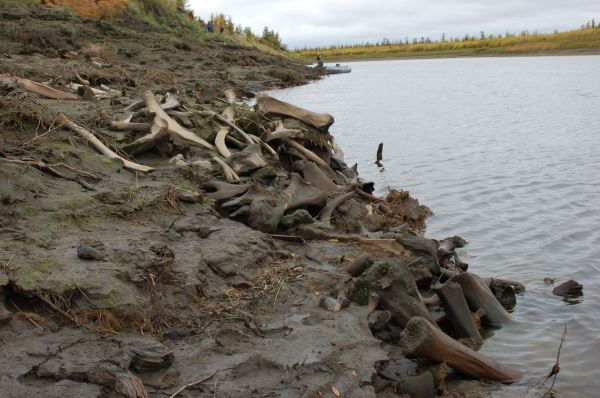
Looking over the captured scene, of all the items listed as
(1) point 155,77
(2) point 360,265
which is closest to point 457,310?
(2) point 360,265

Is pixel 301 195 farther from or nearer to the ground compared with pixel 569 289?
farther from the ground

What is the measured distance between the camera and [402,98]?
2788 cm

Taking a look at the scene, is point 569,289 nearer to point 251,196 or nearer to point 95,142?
point 251,196

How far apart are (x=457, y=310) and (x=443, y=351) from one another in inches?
32.8

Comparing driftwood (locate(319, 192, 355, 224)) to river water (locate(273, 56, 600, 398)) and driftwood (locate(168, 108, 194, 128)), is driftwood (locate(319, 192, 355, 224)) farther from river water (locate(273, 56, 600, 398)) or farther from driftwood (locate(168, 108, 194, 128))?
driftwood (locate(168, 108, 194, 128))

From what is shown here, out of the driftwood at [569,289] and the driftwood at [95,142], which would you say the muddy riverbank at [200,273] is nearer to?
the driftwood at [95,142]

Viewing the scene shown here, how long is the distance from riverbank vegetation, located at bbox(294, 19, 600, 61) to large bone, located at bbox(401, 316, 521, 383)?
57.0 metres

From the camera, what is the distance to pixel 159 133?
685 centimetres

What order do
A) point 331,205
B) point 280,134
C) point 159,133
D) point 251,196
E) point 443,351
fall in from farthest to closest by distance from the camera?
point 280,134 < point 159,133 < point 331,205 < point 251,196 < point 443,351

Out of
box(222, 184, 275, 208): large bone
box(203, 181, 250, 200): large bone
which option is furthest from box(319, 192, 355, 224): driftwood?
box(203, 181, 250, 200): large bone

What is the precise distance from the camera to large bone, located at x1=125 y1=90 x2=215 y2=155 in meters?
6.70

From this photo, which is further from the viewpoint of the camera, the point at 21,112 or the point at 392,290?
the point at 21,112

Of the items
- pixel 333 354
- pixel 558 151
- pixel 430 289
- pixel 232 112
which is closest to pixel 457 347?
pixel 333 354

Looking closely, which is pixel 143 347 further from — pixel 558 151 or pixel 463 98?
pixel 463 98
